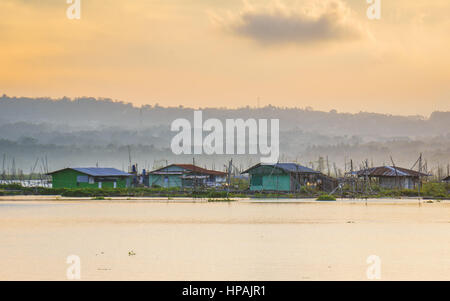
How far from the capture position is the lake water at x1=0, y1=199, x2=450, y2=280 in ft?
48.4

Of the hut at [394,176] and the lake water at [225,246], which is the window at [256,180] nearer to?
the hut at [394,176]

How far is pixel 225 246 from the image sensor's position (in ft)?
63.7

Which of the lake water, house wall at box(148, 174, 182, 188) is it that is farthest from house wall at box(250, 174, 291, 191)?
the lake water

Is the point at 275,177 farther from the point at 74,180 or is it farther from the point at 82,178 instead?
the point at 74,180

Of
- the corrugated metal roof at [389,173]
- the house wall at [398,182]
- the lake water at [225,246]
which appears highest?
the corrugated metal roof at [389,173]

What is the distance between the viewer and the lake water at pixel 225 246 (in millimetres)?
14758

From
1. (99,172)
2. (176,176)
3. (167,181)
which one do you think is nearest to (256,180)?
(176,176)

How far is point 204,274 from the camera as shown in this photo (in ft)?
47.5

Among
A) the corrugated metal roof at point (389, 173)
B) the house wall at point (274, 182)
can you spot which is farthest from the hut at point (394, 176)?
the house wall at point (274, 182)

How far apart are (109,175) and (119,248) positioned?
4408 centimetres

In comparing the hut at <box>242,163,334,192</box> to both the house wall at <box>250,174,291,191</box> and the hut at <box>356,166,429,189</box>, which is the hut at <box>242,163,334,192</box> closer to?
the house wall at <box>250,174,291,191</box>

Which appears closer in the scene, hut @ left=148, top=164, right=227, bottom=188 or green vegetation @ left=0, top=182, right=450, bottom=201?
green vegetation @ left=0, top=182, right=450, bottom=201
